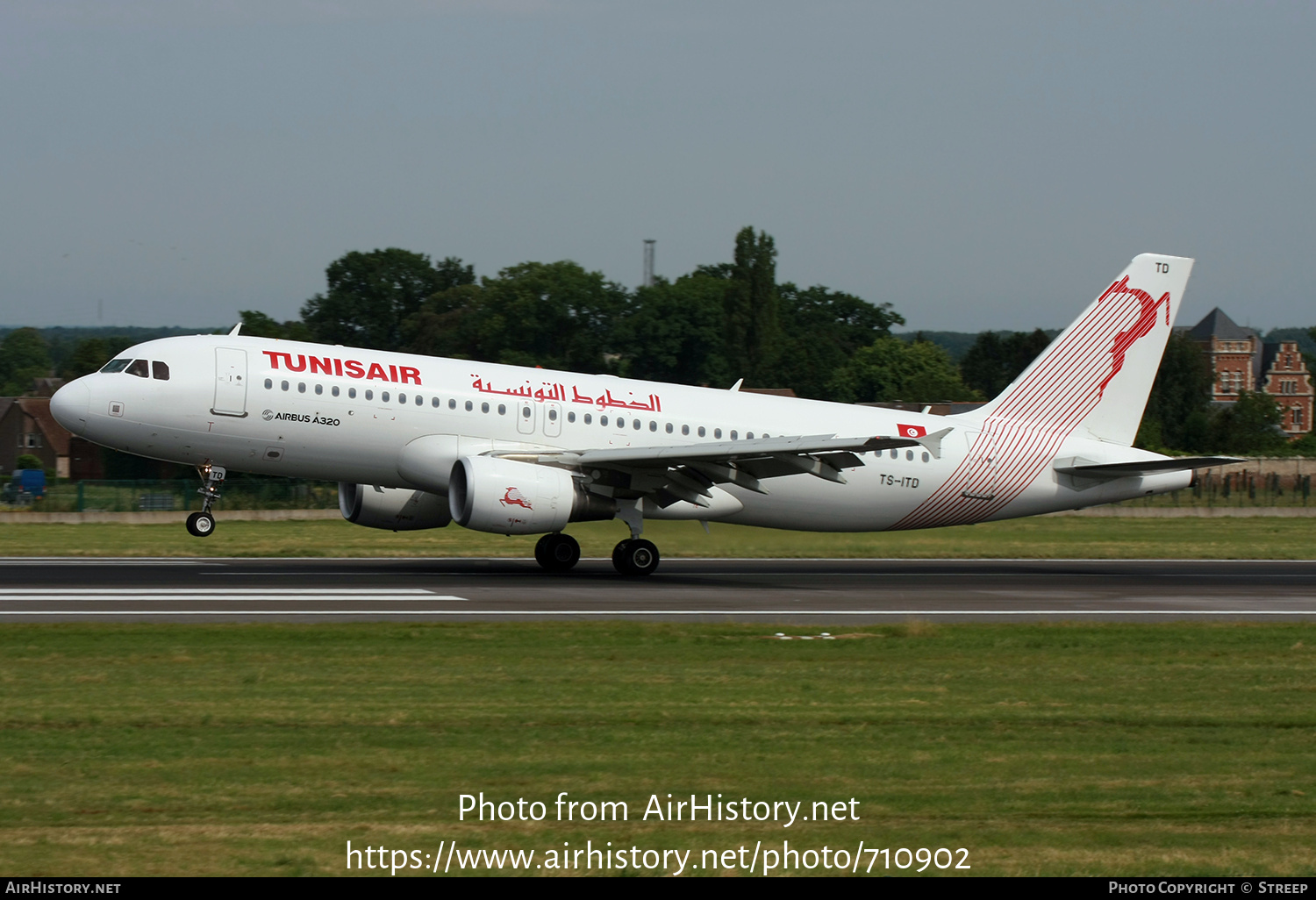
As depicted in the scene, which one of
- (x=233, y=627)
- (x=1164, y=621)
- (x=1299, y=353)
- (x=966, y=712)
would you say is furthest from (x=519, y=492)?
(x=1299, y=353)

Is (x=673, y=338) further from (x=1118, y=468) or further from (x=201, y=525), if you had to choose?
(x=201, y=525)

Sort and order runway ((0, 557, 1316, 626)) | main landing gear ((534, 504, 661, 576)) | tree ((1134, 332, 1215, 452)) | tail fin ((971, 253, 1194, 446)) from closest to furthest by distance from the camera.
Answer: runway ((0, 557, 1316, 626))
main landing gear ((534, 504, 661, 576))
tail fin ((971, 253, 1194, 446))
tree ((1134, 332, 1215, 452))

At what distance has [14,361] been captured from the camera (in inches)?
7387

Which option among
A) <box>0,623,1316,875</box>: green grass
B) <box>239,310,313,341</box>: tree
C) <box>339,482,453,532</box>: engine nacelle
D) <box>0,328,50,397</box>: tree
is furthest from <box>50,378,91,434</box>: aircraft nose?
<box>0,328,50,397</box>: tree

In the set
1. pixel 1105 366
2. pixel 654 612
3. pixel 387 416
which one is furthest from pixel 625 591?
pixel 1105 366

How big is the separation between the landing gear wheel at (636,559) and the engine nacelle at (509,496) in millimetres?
1867

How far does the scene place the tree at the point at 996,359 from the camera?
15112 centimetres

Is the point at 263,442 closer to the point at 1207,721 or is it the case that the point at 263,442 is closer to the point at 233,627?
the point at 233,627

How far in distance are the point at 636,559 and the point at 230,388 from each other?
7.95m

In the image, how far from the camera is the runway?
19312 millimetres

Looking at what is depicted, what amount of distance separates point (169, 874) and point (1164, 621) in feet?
52.0

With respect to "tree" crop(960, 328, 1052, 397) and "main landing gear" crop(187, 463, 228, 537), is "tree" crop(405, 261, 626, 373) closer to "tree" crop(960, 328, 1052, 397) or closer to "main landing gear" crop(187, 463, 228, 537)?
"tree" crop(960, 328, 1052, 397)

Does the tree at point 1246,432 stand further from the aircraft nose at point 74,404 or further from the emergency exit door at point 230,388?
the aircraft nose at point 74,404

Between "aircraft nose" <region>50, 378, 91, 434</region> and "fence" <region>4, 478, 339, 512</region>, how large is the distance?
20.7 meters
